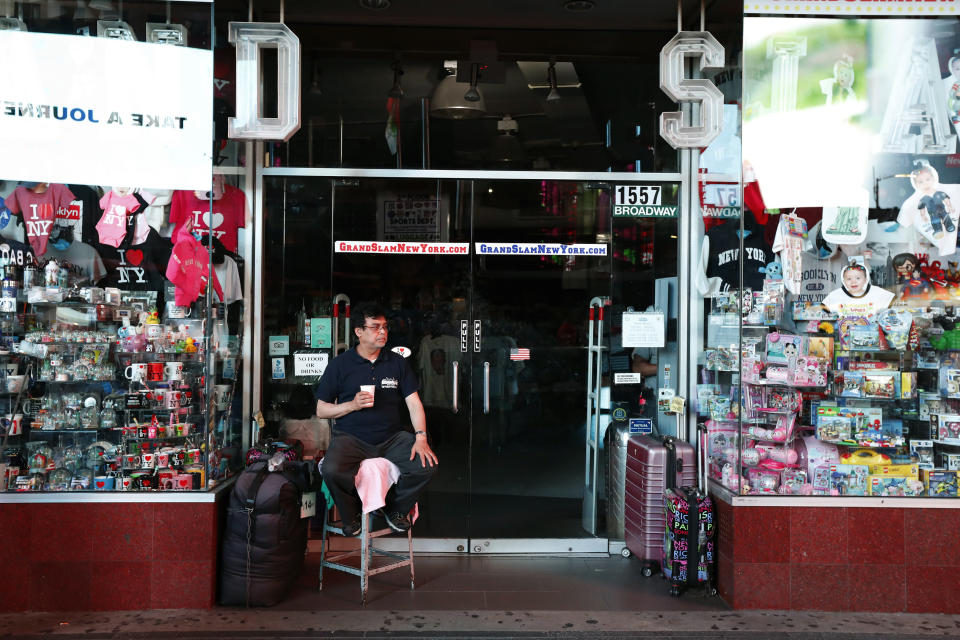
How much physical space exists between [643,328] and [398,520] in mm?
2249

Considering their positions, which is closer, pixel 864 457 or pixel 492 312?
pixel 864 457

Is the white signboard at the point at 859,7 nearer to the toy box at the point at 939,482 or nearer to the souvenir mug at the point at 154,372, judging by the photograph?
the toy box at the point at 939,482

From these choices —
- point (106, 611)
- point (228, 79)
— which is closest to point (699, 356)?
point (228, 79)

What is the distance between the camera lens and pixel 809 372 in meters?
4.72

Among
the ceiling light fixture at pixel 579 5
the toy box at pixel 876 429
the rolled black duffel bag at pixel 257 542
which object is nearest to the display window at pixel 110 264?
the rolled black duffel bag at pixel 257 542

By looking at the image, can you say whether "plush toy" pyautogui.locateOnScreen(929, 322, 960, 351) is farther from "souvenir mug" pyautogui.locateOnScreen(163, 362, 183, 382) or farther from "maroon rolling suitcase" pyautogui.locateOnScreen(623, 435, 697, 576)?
"souvenir mug" pyautogui.locateOnScreen(163, 362, 183, 382)

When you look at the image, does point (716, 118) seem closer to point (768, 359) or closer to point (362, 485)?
point (768, 359)

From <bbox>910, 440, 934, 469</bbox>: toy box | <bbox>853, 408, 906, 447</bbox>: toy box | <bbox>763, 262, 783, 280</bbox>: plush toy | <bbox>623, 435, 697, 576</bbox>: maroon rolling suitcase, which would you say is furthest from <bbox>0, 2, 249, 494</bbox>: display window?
<bbox>910, 440, 934, 469</bbox>: toy box

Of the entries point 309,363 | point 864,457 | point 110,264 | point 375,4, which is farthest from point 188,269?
point 864,457

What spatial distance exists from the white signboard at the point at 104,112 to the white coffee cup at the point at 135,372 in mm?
1108

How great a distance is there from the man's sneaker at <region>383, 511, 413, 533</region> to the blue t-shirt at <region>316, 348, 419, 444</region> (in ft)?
1.46

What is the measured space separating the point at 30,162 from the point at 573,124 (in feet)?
11.6

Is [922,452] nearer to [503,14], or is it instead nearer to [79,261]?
[503,14]

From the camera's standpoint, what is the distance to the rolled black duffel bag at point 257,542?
4.39m
